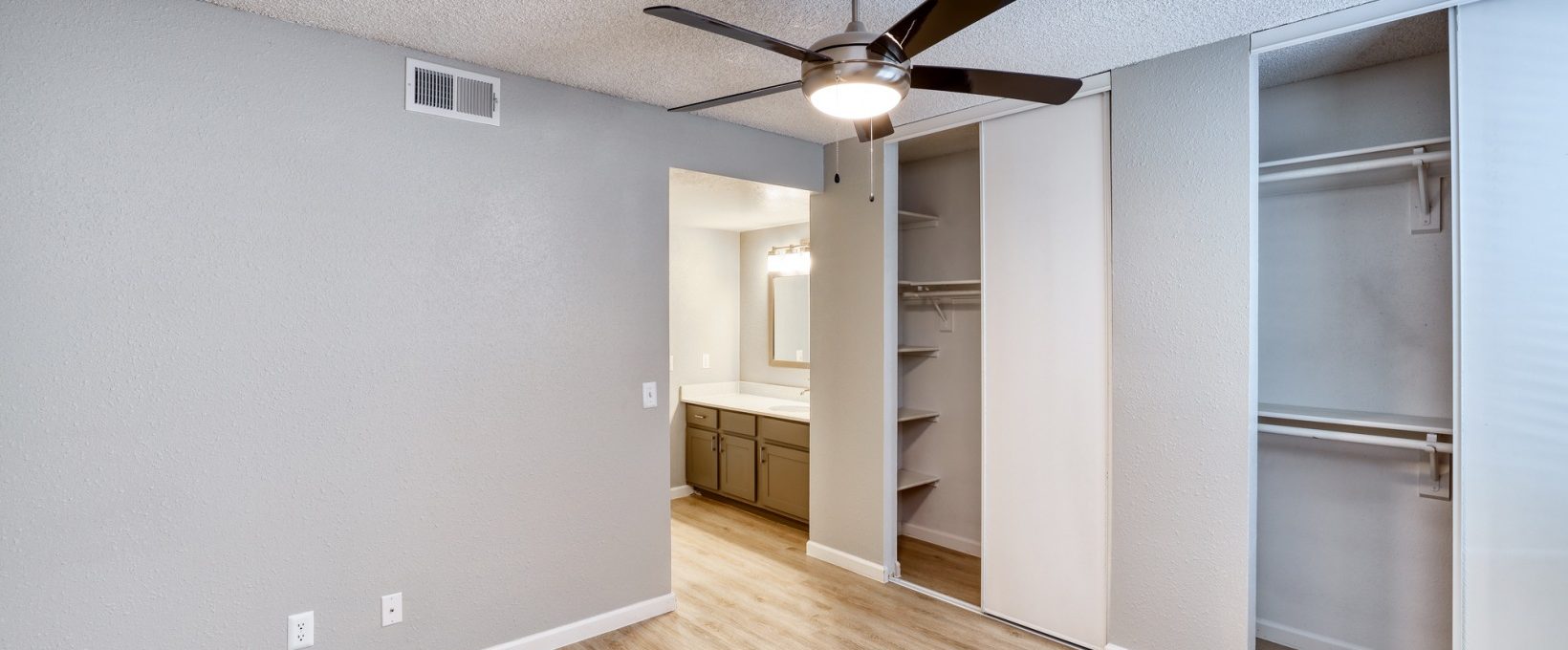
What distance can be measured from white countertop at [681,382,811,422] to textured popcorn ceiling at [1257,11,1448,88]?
9.44 ft

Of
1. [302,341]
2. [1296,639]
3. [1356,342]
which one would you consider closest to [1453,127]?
[1356,342]

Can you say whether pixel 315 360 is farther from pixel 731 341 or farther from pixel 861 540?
pixel 731 341

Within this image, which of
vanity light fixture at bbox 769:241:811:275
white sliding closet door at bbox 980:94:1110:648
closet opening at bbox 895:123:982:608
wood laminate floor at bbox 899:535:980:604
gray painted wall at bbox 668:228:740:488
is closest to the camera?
white sliding closet door at bbox 980:94:1110:648

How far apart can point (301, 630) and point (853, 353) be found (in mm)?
2506

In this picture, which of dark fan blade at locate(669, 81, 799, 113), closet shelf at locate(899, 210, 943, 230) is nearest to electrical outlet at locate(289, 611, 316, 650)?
dark fan blade at locate(669, 81, 799, 113)

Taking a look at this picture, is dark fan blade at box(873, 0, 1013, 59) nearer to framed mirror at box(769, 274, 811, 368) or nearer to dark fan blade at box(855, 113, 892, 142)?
dark fan blade at box(855, 113, 892, 142)

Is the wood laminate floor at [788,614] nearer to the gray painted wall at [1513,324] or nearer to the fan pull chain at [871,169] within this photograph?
the gray painted wall at [1513,324]

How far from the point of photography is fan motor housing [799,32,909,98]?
62.2 inches

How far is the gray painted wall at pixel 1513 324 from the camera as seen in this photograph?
1914 millimetres

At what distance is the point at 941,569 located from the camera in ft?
12.4

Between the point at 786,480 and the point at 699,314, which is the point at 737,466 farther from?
the point at 699,314

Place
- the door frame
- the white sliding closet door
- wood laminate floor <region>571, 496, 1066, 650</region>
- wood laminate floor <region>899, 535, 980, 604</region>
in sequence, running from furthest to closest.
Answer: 1. wood laminate floor <region>899, 535, 980, 604</region>
2. wood laminate floor <region>571, 496, 1066, 650</region>
3. the white sliding closet door
4. the door frame

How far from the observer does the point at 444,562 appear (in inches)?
102

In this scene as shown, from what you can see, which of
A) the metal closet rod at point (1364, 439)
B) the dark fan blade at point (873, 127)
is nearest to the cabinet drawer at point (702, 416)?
the dark fan blade at point (873, 127)
